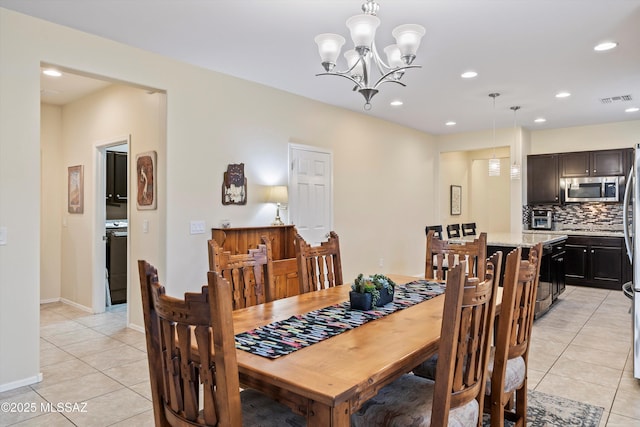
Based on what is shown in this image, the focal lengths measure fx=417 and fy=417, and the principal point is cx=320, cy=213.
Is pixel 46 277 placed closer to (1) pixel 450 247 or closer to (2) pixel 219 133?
(2) pixel 219 133

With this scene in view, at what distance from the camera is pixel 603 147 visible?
6.94m

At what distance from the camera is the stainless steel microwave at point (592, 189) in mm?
6734

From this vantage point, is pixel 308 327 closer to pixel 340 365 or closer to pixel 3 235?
pixel 340 365

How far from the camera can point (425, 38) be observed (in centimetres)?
344

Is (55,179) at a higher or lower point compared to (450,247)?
higher

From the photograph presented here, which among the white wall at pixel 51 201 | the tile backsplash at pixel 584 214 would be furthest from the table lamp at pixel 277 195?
the tile backsplash at pixel 584 214

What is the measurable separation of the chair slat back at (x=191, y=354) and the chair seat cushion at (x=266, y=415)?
31 centimetres

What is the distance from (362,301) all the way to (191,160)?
2.64m

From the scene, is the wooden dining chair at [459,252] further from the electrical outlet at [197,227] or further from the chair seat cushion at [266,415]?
the electrical outlet at [197,227]

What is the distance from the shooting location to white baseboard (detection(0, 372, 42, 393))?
9.69 feet

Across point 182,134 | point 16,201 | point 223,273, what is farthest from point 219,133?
point 223,273

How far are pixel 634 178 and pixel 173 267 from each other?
3.87 m

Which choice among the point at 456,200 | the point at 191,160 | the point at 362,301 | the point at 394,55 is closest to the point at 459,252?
the point at 362,301

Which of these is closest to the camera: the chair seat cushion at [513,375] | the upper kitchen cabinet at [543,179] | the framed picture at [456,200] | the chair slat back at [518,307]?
the chair slat back at [518,307]
